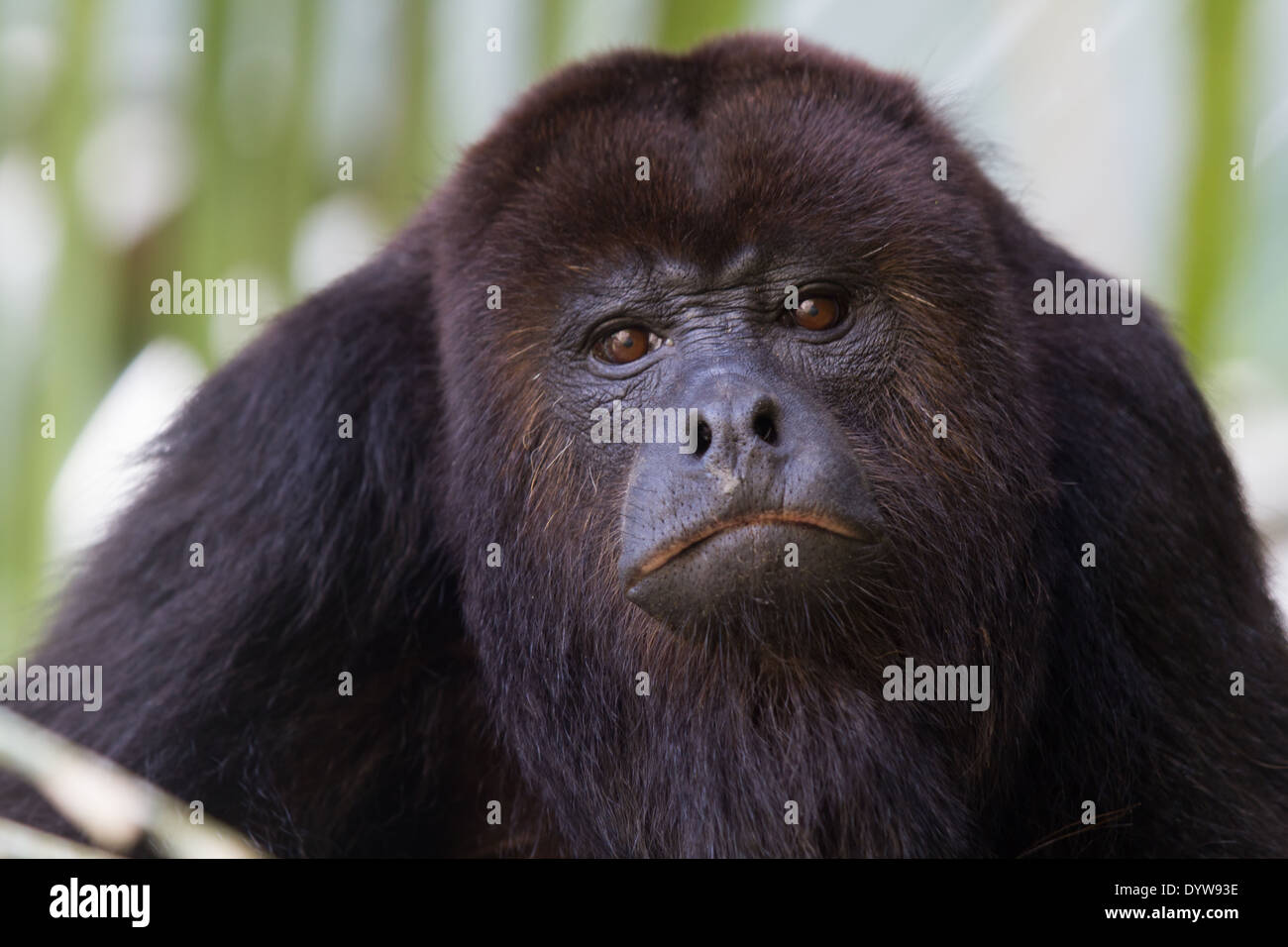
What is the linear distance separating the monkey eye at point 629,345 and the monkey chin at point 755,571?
0.39 meters

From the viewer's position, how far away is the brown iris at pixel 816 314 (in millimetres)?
2445

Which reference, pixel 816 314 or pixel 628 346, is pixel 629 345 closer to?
pixel 628 346

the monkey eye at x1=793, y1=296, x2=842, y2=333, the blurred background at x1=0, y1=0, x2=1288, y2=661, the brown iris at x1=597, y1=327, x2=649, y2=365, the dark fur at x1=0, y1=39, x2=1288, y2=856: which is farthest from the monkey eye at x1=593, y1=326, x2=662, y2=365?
the blurred background at x1=0, y1=0, x2=1288, y2=661

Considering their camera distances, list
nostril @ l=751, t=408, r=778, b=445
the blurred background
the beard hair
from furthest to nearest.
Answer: the blurred background
the beard hair
nostril @ l=751, t=408, r=778, b=445

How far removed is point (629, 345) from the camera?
249 centimetres

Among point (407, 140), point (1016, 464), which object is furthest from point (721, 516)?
point (407, 140)

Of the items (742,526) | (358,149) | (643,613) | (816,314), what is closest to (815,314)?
(816,314)

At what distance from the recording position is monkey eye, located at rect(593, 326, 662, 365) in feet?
8.17

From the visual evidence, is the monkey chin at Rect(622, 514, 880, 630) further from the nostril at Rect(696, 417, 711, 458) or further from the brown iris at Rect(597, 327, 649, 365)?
the brown iris at Rect(597, 327, 649, 365)

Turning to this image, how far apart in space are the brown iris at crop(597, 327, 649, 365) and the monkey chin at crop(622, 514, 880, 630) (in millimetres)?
387

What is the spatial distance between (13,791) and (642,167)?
174cm

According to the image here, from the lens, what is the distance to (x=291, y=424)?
9.20 ft

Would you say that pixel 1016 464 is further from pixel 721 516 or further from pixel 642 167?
pixel 642 167

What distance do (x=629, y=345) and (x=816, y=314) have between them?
34cm
